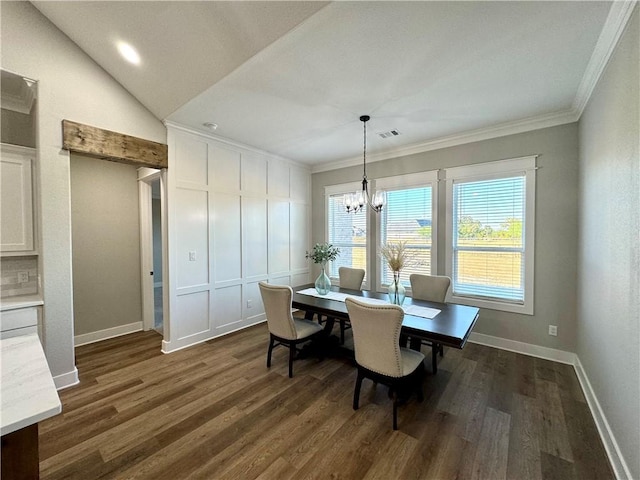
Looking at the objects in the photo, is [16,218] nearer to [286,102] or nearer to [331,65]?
[286,102]

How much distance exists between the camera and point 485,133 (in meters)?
3.47

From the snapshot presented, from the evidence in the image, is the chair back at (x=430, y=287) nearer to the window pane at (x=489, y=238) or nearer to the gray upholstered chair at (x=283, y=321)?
the window pane at (x=489, y=238)

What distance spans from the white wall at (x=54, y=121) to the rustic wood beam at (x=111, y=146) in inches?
3.1

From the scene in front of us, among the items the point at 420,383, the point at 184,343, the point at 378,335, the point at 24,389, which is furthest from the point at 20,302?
the point at 420,383

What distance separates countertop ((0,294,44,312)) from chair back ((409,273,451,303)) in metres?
3.90

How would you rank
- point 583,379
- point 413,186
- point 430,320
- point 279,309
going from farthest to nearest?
point 413,186 < point 279,309 < point 583,379 < point 430,320

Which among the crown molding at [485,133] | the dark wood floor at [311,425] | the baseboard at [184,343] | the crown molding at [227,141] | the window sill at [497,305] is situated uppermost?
the crown molding at [227,141]

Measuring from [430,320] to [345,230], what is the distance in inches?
113

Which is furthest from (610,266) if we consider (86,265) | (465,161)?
(86,265)

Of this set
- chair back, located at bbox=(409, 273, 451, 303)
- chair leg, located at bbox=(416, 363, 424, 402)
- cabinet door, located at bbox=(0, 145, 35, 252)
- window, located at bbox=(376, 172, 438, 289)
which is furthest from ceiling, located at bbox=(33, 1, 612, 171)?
chair leg, located at bbox=(416, 363, 424, 402)

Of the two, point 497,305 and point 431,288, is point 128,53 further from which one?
point 497,305

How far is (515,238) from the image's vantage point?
334 centimetres

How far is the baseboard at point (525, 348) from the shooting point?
9.93 feet

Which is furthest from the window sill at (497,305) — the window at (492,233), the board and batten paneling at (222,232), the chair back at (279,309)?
the board and batten paneling at (222,232)
